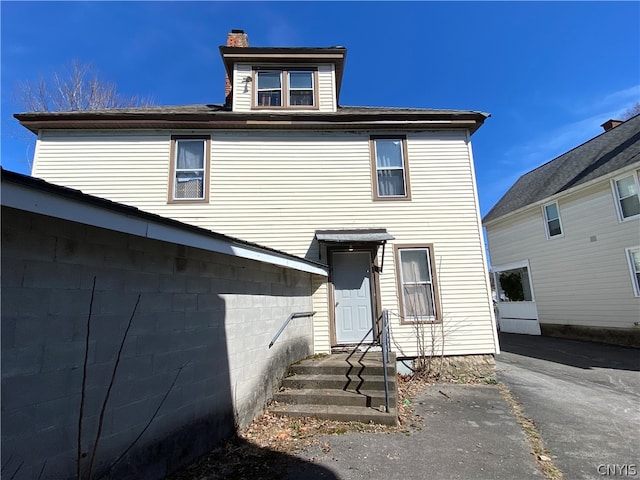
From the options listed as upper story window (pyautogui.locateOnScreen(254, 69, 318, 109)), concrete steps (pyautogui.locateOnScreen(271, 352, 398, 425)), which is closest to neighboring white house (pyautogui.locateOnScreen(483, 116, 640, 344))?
concrete steps (pyautogui.locateOnScreen(271, 352, 398, 425))

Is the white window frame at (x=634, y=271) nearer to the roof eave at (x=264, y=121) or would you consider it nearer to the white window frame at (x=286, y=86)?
the roof eave at (x=264, y=121)

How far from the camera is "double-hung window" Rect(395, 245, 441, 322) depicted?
7.51 metres

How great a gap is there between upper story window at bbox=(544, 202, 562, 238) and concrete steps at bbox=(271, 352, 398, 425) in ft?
37.0

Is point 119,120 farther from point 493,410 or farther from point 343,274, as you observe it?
point 493,410

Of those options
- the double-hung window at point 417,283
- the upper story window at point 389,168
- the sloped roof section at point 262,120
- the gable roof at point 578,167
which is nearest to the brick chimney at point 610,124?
the gable roof at point 578,167

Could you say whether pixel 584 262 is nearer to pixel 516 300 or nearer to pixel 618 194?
pixel 618 194

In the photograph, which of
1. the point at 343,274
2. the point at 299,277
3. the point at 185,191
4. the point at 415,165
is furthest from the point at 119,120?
the point at 415,165

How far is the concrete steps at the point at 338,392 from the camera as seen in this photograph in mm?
4793

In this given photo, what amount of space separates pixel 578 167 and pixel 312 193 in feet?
41.4

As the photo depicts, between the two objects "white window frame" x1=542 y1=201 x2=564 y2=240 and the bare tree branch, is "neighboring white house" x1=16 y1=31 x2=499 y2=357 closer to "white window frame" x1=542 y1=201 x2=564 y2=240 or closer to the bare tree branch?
the bare tree branch

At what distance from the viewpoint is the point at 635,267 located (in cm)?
1038

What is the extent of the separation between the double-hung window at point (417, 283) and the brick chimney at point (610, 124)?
14485 millimetres

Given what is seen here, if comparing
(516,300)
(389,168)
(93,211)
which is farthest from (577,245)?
(93,211)

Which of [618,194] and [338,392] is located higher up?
[618,194]
